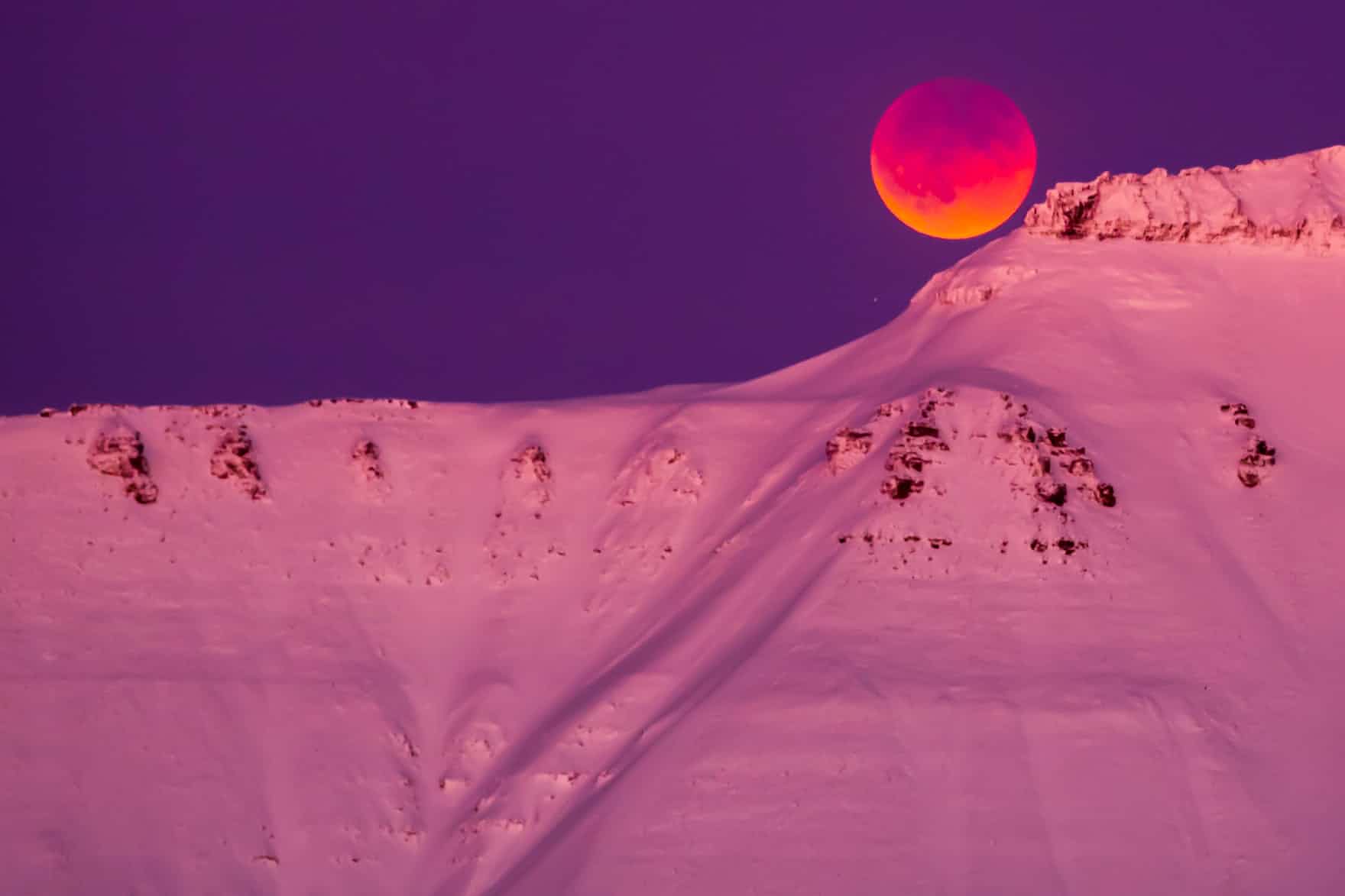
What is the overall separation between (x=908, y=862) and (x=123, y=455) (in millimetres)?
44527

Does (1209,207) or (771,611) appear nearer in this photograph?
(771,611)

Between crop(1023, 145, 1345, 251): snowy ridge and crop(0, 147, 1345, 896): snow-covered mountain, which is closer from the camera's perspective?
crop(0, 147, 1345, 896): snow-covered mountain

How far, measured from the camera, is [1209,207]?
113875 mm

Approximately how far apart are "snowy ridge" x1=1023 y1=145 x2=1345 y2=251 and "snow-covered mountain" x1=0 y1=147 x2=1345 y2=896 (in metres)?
0.20

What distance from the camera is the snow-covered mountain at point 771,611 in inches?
3219

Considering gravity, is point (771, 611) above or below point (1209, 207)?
below

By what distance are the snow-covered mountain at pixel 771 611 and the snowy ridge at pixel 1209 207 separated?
0.65 feet

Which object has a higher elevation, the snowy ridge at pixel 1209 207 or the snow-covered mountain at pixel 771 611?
the snowy ridge at pixel 1209 207

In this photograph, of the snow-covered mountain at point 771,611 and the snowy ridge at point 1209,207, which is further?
the snowy ridge at point 1209,207

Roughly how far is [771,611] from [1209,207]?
33966 millimetres

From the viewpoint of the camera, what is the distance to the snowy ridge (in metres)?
113

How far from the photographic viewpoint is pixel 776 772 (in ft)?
272

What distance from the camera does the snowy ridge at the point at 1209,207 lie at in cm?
11294

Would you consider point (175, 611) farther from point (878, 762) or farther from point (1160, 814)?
point (1160, 814)
